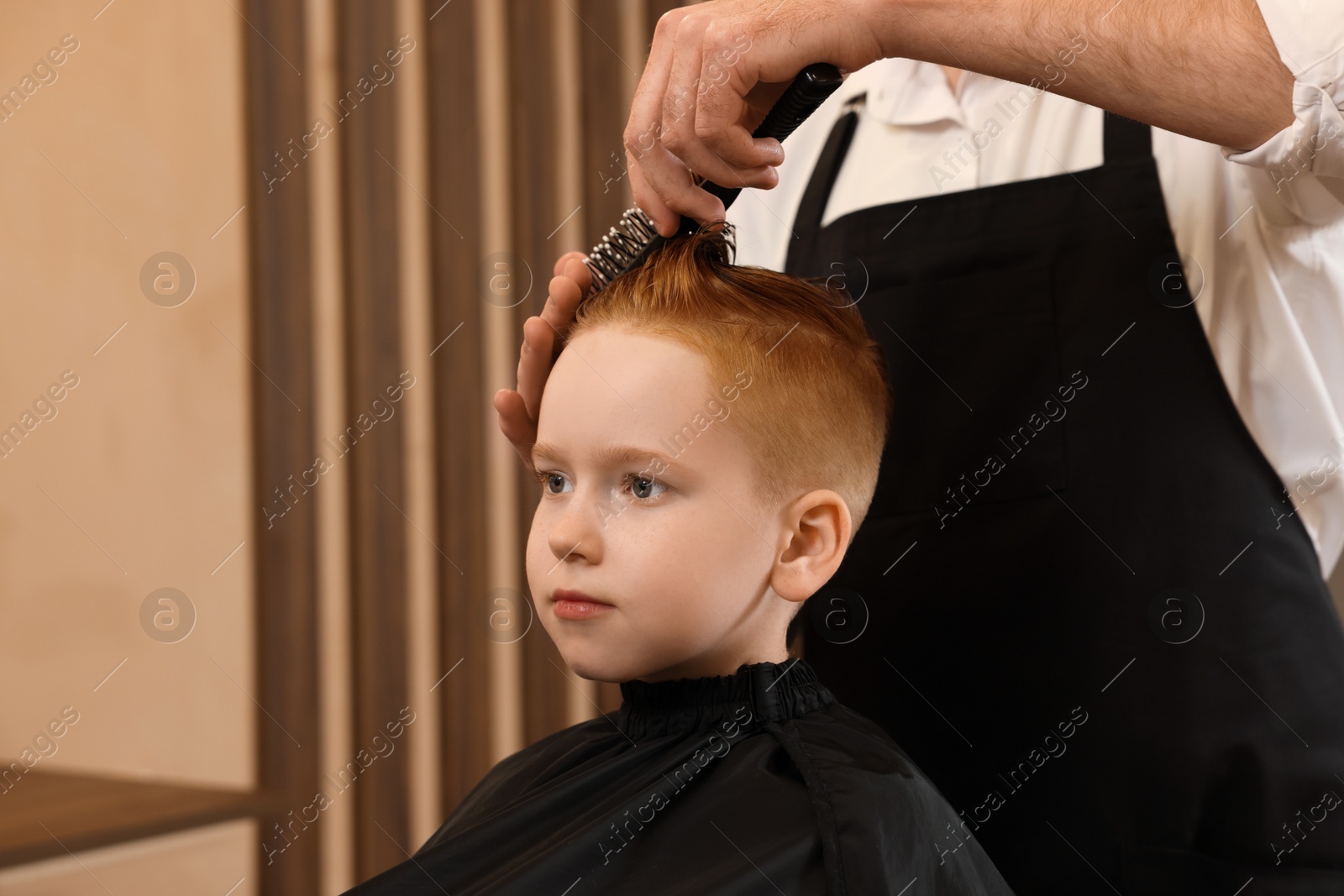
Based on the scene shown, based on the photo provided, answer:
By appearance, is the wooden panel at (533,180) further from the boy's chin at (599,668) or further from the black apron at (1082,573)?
the boy's chin at (599,668)

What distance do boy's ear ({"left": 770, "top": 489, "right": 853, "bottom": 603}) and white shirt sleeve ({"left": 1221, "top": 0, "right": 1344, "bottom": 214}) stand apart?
47 centimetres

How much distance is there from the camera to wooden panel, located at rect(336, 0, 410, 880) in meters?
1.81

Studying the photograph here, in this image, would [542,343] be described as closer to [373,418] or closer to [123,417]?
[373,418]

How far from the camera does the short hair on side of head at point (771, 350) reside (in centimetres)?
89

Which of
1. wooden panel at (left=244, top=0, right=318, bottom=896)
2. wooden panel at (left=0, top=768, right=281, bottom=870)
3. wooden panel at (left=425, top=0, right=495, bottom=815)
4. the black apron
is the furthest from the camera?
wooden panel at (left=425, top=0, right=495, bottom=815)

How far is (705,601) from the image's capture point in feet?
2.83

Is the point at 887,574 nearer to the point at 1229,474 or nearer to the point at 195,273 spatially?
the point at 1229,474

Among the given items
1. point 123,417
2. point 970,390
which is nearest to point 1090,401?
point 970,390

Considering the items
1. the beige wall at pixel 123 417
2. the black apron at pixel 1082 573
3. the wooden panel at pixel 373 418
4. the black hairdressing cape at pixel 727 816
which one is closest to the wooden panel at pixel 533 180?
the wooden panel at pixel 373 418

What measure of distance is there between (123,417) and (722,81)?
146 centimetres

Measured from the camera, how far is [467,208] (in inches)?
74.4

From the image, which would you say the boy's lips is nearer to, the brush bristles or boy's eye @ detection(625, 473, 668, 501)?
boy's eye @ detection(625, 473, 668, 501)

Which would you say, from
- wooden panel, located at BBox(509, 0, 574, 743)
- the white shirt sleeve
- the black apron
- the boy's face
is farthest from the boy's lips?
wooden panel, located at BBox(509, 0, 574, 743)

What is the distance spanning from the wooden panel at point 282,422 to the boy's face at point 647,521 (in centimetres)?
106
